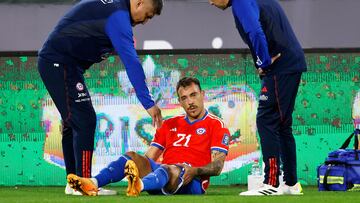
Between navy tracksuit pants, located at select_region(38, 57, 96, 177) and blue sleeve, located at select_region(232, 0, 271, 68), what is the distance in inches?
47.8

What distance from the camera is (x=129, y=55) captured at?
6.64 m

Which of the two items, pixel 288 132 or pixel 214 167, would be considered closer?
pixel 214 167

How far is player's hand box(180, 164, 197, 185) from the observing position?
264 inches

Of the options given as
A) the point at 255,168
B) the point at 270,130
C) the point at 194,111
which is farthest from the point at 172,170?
the point at 255,168

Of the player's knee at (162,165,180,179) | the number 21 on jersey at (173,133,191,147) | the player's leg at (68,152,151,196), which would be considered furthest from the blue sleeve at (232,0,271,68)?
the player's leg at (68,152,151,196)

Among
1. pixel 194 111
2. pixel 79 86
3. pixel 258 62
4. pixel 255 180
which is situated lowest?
pixel 255 180

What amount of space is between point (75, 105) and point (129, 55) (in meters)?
0.58

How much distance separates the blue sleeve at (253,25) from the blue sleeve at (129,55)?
2.40 feet

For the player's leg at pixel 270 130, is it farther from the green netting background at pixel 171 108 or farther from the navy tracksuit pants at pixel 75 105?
the green netting background at pixel 171 108

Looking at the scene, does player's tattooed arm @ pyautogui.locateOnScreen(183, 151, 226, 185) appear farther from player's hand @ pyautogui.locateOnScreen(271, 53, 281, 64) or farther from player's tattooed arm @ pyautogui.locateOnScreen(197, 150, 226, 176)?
player's hand @ pyautogui.locateOnScreen(271, 53, 281, 64)

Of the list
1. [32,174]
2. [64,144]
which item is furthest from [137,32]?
[64,144]

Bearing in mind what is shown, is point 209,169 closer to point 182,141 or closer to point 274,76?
point 182,141

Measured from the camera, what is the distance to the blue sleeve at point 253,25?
21.6ft

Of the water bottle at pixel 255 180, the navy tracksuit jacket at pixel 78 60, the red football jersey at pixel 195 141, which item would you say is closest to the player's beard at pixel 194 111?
the red football jersey at pixel 195 141
